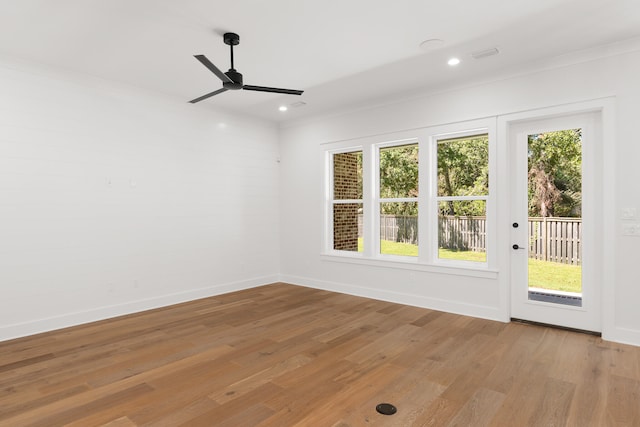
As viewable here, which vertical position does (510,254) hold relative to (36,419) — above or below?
above

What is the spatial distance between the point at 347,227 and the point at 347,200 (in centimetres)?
45

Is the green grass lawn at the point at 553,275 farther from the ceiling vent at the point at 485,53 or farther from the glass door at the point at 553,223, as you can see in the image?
the ceiling vent at the point at 485,53

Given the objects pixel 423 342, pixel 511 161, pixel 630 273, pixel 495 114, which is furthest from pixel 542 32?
pixel 423 342

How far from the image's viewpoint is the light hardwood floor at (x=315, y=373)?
7.80ft

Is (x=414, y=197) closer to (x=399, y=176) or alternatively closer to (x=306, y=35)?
(x=399, y=176)

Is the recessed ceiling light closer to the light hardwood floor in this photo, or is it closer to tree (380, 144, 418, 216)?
tree (380, 144, 418, 216)

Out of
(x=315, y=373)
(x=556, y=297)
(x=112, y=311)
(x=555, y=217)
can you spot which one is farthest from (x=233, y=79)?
(x=556, y=297)

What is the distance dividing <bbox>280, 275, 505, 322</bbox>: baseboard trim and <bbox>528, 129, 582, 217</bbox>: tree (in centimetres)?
127

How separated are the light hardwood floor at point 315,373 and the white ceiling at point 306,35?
290 cm

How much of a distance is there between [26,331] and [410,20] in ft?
16.1

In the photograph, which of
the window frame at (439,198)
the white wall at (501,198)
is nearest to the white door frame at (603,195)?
the white wall at (501,198)

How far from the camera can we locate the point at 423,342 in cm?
366

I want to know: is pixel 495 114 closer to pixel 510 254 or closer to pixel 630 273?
pixel 510 254

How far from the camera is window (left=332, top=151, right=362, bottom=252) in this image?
5.92 meters
